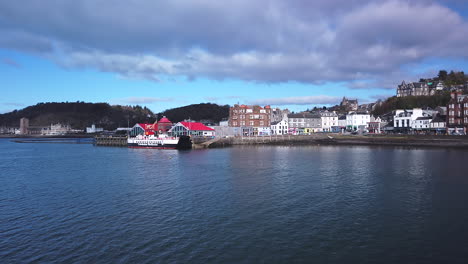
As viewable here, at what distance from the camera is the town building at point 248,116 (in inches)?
4306

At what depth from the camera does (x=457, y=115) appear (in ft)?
273

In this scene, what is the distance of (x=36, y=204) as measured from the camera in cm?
2436

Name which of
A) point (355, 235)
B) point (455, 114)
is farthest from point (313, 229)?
point (455, 114)

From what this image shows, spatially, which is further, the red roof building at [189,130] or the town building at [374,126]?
the town building at [374,126]

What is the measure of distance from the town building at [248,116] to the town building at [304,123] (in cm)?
1043

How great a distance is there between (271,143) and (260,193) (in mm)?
65029

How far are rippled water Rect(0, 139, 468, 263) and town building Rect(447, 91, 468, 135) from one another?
56237 millimetres

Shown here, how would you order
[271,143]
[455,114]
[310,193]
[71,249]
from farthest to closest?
[271,143]
[455,114]
[310,193]
[71,249]

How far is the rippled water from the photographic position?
15125 millimetres

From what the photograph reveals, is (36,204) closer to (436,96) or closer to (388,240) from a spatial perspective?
(388,240)

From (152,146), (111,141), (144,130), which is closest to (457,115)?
(152,146)

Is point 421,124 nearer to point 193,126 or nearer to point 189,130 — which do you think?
point 193,126

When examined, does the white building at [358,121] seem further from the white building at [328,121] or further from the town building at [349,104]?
the town building at [349,104]

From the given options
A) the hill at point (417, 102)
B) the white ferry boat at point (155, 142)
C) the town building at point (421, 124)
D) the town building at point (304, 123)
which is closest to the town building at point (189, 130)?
the white ferry boat at point (155, 142)
